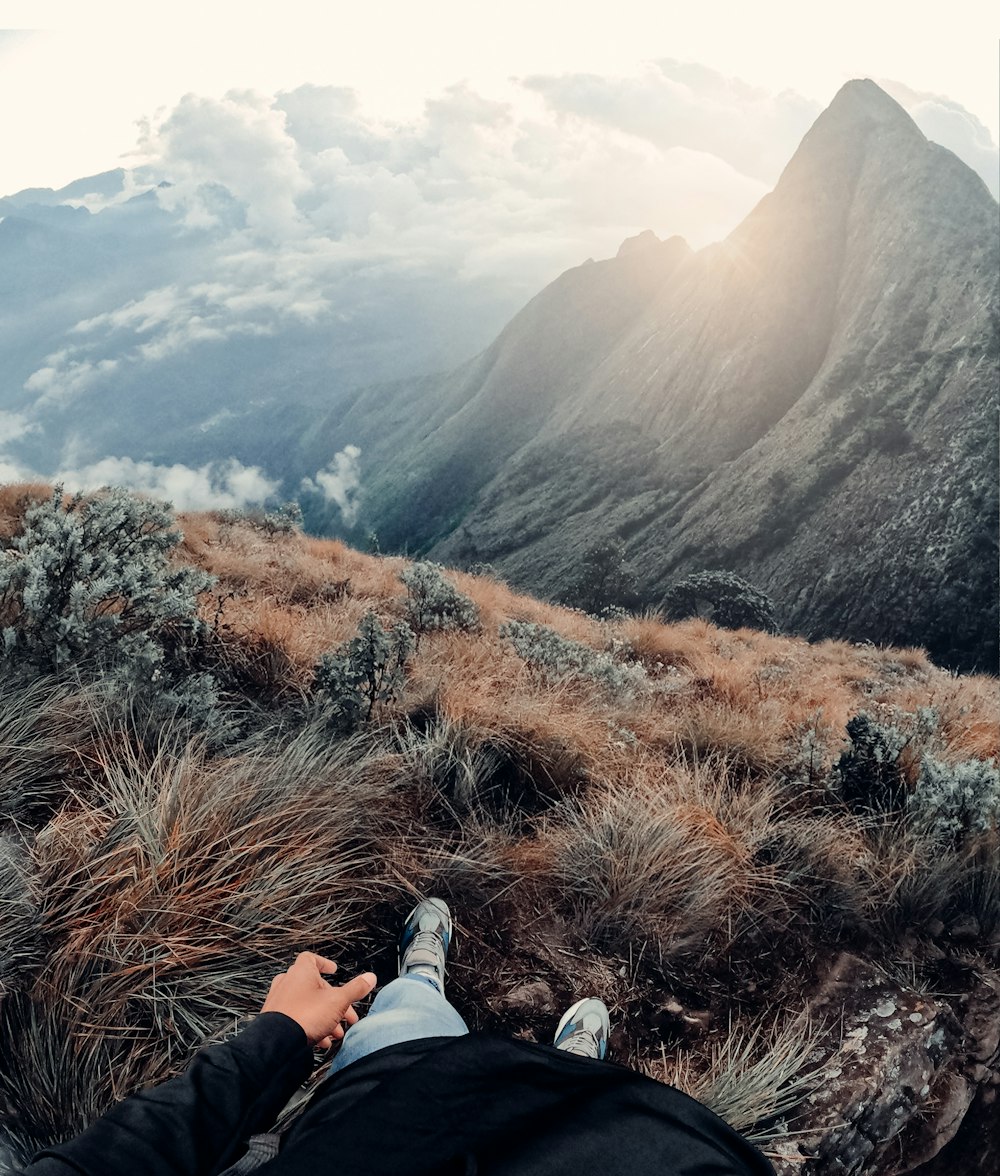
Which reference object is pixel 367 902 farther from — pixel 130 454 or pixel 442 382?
pixel 130 454

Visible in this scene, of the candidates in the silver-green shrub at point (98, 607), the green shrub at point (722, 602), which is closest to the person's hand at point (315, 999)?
the silver-green shrub at point (98, 607)

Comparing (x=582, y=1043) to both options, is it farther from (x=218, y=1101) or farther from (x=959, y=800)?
(x=959, y=800)

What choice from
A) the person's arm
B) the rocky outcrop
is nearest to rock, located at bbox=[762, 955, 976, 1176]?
the rocky outcrop

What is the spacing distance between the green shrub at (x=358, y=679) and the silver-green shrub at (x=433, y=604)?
77.5 inches

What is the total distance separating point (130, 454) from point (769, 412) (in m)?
189

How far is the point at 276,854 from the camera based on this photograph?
241 cm

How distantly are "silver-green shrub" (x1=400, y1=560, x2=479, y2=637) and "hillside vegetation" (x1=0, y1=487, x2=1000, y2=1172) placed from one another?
4.51 feet

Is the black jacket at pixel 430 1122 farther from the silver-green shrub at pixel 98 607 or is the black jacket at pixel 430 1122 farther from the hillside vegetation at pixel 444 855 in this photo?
the silver-green shrub at pixel 98 607

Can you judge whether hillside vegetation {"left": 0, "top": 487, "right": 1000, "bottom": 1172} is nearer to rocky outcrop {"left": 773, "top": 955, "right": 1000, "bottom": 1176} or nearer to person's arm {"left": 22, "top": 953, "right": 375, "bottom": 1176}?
rocky outcrop {"left": 773, "top": 955, "right": 1000, "bottom": 1176}

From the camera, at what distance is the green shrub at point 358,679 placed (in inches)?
140

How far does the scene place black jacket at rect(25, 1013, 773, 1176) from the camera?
124 cm

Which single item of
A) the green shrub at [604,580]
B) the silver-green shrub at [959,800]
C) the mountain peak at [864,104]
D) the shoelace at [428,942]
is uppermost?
the mountain peak at [864,104]

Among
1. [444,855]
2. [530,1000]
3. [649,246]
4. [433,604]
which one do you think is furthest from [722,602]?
[649,246]

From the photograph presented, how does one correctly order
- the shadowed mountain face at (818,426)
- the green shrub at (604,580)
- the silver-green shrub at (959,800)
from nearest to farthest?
the silver-green shrub at (959,800), the shadowed mountain face at (818,426), the green shrub at (604,580)
